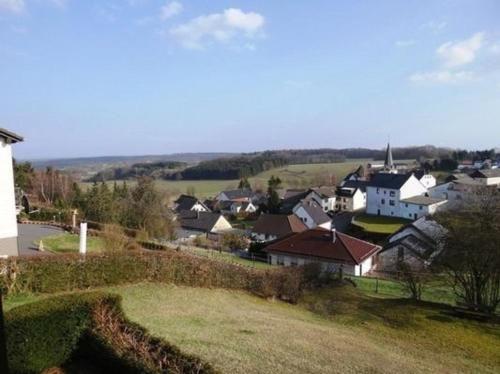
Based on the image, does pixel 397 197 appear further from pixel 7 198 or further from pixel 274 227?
pixel 7 198

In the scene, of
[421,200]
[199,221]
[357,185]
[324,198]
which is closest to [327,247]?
[199,221]

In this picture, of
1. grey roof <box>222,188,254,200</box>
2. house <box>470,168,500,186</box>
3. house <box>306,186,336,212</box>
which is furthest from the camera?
grey roof <box>222,188,254,200</box>

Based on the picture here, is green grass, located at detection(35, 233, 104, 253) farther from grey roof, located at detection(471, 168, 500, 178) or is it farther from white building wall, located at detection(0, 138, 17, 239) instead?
grey roof, located at detection(471, 168, 500, 178)

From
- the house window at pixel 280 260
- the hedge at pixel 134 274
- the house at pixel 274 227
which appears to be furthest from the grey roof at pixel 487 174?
the hedge at pixel 134 274

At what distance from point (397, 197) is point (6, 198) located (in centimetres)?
5638

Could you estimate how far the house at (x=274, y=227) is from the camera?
166 feet

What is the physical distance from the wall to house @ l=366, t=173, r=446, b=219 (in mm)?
53448

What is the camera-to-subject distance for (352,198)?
76875 millimetres

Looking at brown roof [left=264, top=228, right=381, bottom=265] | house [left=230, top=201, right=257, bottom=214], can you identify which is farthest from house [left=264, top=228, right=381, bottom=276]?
house [left=230, top=201, right=257, bottom=214]

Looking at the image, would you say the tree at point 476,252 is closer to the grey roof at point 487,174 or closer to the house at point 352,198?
the house at point 352,198

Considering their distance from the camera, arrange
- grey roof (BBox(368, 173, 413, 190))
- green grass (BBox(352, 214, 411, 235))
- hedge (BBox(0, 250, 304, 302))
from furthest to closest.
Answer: grey roof (BBox(368, 173, 413, 190))
green grass (BBox(352, 214, 411, 235))
hedge (BBox(0, 250, 304, 302))

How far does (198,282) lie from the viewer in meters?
17.3

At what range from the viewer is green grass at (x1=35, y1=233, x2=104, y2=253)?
21.3 meters

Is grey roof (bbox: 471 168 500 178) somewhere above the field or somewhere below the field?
above
